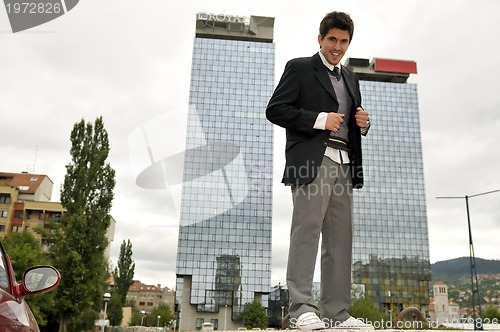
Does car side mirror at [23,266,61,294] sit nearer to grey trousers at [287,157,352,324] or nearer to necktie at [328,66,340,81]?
grey trousers at [287,157,352,324]

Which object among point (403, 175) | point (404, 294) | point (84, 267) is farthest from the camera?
point (403, 175)

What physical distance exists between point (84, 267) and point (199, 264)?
5324 cm

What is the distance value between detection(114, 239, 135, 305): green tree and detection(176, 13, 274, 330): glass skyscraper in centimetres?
1348

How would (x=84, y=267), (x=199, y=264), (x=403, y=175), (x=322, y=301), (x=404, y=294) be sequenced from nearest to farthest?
(x=322, y=301) → (x=84, y=267) → (x=199, y=264) → (x=404, y=294) → (x=403, y=175)

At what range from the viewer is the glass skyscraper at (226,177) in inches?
3135

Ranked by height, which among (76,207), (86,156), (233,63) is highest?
(233,63)

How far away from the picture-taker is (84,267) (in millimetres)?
28109

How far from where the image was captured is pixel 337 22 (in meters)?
3.06

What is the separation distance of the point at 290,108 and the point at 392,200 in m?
94.9

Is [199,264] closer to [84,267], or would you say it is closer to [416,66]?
[84,267]

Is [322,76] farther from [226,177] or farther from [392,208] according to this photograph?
[392,208]

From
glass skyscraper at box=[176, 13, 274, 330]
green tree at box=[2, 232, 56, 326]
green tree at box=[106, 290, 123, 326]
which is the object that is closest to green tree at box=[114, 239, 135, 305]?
green tree at box=[106, 290, 123, 326]

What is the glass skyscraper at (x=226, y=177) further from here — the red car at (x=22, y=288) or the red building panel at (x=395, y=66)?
the red car at (x=22, y=288)

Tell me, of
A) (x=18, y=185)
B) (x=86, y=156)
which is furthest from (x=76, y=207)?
(x=18, y=185)
